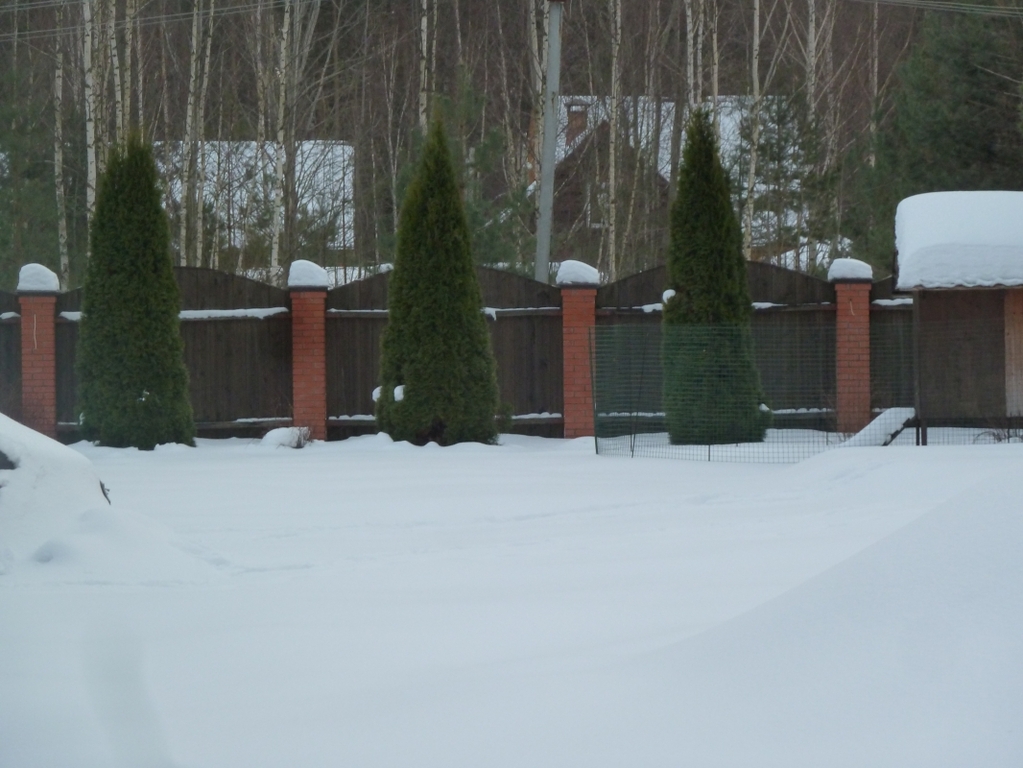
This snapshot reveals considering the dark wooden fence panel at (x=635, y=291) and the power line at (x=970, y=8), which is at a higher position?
the power line at (x=970, y=8)

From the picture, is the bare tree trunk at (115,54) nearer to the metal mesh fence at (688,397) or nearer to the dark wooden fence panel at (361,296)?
the dark wooden fence panel at (361,296)

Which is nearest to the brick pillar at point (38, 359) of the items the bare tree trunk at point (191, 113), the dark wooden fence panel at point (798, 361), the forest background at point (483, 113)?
the forest background at point (483, 113)

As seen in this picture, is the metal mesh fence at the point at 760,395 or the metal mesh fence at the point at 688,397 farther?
the metal mesh fence at the point at 688,397

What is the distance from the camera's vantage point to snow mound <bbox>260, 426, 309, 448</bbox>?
40.8 ft

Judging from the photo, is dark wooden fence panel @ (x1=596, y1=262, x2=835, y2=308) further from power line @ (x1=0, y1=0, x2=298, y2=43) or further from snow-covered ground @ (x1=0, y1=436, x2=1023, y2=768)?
power line @ (x1=0, y1=0, x2=298, y2=43)

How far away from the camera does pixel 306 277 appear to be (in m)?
13.2

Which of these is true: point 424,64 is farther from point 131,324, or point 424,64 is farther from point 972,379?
point 972,379

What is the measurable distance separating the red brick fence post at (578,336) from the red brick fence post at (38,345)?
5750 mm

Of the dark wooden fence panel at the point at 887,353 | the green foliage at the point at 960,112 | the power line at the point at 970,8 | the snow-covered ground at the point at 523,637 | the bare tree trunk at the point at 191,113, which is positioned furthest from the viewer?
the bare tree trunk at the point at 191,113

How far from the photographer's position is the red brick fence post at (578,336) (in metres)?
13.3

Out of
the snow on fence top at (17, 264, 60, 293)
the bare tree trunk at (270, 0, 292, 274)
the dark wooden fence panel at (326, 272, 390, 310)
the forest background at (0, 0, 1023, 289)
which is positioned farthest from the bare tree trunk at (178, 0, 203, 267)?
the dark wooden fence panel at (326, 272, 390, 310)

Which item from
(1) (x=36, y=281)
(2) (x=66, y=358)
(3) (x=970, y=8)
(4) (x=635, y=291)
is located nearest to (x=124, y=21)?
(1) (x=36, y=281)

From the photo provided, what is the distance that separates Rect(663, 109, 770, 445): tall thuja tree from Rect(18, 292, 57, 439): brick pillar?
684cm

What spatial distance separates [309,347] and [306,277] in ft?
2.62
